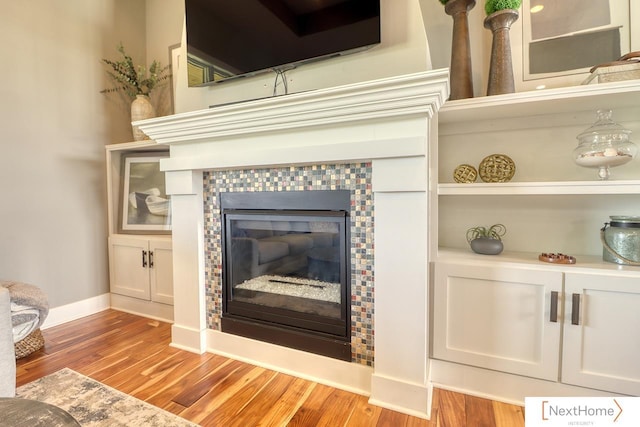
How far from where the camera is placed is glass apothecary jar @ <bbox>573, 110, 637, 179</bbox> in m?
1.37

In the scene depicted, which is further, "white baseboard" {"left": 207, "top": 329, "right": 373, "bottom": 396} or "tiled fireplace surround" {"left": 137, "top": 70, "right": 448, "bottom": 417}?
"white baseboard" {"left": 207, "top": 329, "right": 373, "bottom": 396}

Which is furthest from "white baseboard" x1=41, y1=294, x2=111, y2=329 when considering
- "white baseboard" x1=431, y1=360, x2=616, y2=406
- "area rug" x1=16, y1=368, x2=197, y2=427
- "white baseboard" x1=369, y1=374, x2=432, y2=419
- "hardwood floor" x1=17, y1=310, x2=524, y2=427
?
"white baseboard" x1=431, y1=360, x2=616, y2=406

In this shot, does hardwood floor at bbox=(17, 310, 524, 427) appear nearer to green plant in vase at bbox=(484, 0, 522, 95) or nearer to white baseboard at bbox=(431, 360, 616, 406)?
white baseboard at bbox=(431, 360, 616, 406)

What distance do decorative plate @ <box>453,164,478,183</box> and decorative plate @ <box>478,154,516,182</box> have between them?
4 centimetres

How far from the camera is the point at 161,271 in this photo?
241 centimetres

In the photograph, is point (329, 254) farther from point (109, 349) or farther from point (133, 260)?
point (133, 260)

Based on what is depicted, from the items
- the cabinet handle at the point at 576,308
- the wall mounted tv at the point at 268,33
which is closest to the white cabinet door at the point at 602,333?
the cabinet handle at the point at 576,308

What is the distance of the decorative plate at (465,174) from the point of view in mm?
1766

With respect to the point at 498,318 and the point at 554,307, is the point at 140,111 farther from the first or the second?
the point at 554,307

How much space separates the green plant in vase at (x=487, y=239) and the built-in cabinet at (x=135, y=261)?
2082mm

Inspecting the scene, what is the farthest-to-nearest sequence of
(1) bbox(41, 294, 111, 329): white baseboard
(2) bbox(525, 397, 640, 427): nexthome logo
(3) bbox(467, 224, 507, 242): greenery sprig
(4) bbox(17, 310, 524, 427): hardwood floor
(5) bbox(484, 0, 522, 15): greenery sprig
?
(1) bbox(41, 294, 111, 329): white baseboard → (3) bbox(467, 224, 507, 242): greenery sprig → (5) bbox(484, 0, 522, 15): greenery sprig → (4) bbox(17, 310, 524, 427): hardwood floor → (2) bbox(525, 397, 640, 427): nexthome logo

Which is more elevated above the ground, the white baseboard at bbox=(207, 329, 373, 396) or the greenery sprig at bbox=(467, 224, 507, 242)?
the greenery sprig at bbox=(467, 224, 507, 242)

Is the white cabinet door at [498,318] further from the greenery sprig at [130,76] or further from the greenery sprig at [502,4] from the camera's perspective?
the greenery sprig at [130,76]

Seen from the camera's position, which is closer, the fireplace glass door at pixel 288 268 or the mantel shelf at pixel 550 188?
the mantel shelf at pixel 550 188
